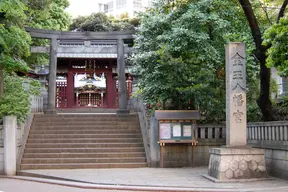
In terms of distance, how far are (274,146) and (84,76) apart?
71.9ft

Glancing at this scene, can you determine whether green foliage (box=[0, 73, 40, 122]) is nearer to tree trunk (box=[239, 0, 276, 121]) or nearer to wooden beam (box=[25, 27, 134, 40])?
wooden beam (box=[25, 27, 134, 40])

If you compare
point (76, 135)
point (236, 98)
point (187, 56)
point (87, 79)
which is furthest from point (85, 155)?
point (87, 79)

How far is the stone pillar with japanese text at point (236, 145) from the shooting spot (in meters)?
11.3

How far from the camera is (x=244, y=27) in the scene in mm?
16797

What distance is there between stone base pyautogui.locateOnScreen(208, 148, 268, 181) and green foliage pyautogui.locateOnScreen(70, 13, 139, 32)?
3099cm

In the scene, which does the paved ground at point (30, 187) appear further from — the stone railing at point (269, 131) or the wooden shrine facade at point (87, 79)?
the wooden shrine facade at point (87, 79)

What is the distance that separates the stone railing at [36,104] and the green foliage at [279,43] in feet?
42.2

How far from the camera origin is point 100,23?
4244 cm

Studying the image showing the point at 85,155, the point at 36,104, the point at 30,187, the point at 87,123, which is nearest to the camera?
the point at 30,187

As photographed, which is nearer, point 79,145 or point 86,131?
point 79,145

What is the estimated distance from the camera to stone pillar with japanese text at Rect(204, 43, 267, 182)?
37.0ft

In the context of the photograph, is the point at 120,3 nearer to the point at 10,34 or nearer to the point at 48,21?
the point at 48,21

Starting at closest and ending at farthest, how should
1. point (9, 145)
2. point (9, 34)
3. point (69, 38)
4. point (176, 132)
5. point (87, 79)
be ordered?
point (9, 145), point (9, 34), point (176, 132), point (69, 38), point (87, 79)

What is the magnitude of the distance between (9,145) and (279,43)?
961cm
